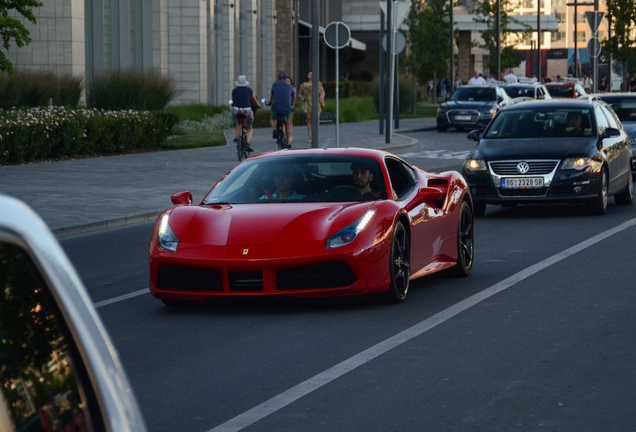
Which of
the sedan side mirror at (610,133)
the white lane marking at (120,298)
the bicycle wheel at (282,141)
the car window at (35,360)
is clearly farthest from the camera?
→ the bicycle wheel at (282,141)

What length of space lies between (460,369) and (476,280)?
12.8 ft

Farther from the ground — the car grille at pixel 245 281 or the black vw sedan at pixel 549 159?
the black vw sedan at pixel 549 159

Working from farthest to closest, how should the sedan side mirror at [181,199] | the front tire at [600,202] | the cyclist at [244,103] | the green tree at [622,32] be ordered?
the green tree at [622,32] < the cyclist at [244,103] < the front tire at [600,202] < the sedan side mirror at [181,199]

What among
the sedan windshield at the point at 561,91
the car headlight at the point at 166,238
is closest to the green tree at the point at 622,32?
the sedan windshield at the point at 561,91

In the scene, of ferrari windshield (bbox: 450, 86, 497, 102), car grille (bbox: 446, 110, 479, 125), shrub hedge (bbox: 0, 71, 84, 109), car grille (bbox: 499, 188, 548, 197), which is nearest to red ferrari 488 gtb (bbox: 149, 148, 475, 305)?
car grille (bbox: 499, 188, 548, 197)

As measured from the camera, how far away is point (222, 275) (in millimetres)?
8875

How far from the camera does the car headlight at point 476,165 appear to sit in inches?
658

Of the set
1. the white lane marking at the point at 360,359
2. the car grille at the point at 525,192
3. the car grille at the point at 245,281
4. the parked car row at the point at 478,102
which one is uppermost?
the parked car row at the point at 478,102

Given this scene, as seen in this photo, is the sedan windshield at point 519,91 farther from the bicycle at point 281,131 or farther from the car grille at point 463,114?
the bicycle at point 281,131

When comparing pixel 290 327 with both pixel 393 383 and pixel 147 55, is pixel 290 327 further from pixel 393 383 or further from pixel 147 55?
pixel 147 55

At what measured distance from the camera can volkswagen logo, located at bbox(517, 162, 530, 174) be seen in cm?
1636

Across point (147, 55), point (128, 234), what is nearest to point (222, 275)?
point (128, 234)

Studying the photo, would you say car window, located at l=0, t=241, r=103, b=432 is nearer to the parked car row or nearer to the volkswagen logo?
the volkswagen logo

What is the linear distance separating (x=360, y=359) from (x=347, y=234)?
5.76 feet
